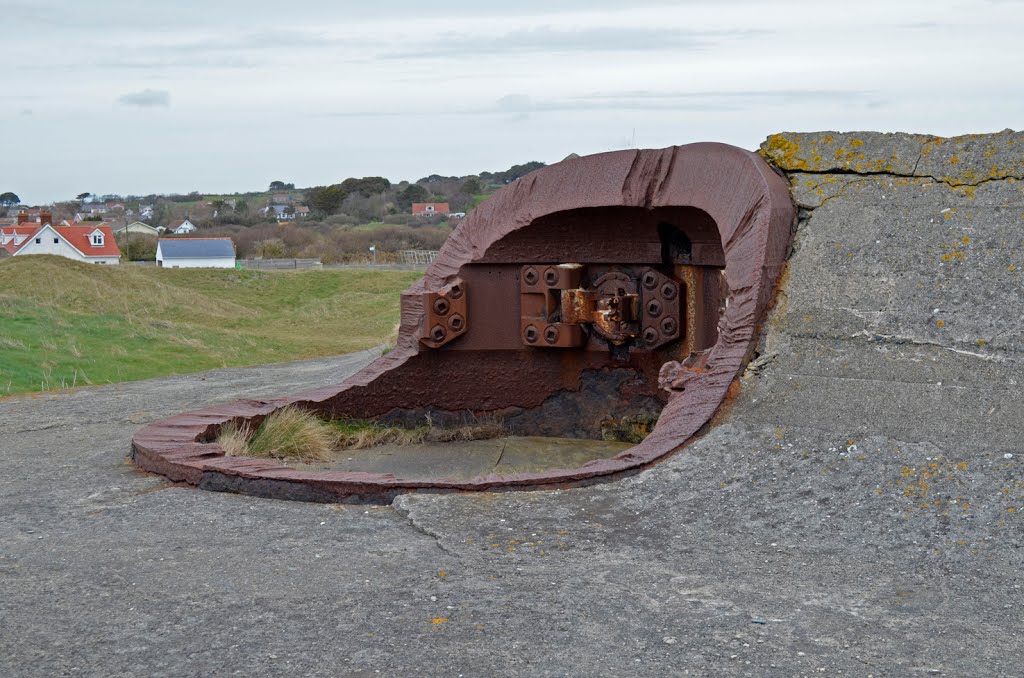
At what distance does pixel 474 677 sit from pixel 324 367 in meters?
10.3

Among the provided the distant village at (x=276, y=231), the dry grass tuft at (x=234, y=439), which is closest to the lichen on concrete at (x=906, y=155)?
the dry grass tuft at (x=234, y=439)

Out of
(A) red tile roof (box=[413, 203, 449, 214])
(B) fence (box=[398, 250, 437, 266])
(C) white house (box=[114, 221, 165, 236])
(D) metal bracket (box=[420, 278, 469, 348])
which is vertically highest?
(A) red tile roof (box=[413, 203, 449, 214])

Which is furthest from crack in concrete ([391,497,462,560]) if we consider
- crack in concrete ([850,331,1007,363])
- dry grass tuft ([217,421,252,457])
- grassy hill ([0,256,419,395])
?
grassy hill ([0,256,419,395])

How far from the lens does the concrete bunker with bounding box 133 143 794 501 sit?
254 inches

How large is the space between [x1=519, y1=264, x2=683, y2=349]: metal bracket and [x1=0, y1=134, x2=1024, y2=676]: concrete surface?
141 cm

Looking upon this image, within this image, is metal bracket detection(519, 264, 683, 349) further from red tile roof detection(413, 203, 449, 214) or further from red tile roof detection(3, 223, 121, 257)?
red tile roof detection(413, 203, 449, 214)

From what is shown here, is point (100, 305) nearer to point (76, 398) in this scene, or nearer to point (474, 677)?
point (76, 398)

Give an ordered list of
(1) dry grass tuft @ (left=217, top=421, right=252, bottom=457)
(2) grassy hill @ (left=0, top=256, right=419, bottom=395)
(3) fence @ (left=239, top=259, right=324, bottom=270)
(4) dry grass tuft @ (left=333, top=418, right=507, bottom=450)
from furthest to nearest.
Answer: (3) fence @ (left=239, top=259, right=324, bottom=270), (2) grassy hill @ (left=0, top=256, right=419, bottom=395), (4) dry grass tuft @ (left=333, top=418, right=507, bottom=450), (1) dry grass tuft @ (left=217, top=421, right=252, bottom=457)

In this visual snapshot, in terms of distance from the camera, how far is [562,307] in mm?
7059

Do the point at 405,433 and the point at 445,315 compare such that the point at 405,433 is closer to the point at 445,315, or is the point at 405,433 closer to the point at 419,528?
the point at 445,315

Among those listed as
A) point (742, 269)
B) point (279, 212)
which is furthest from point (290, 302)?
point (279, 212)

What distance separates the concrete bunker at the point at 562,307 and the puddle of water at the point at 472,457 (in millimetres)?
277

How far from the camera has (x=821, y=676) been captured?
3061mm

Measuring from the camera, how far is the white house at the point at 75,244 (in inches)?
2218
